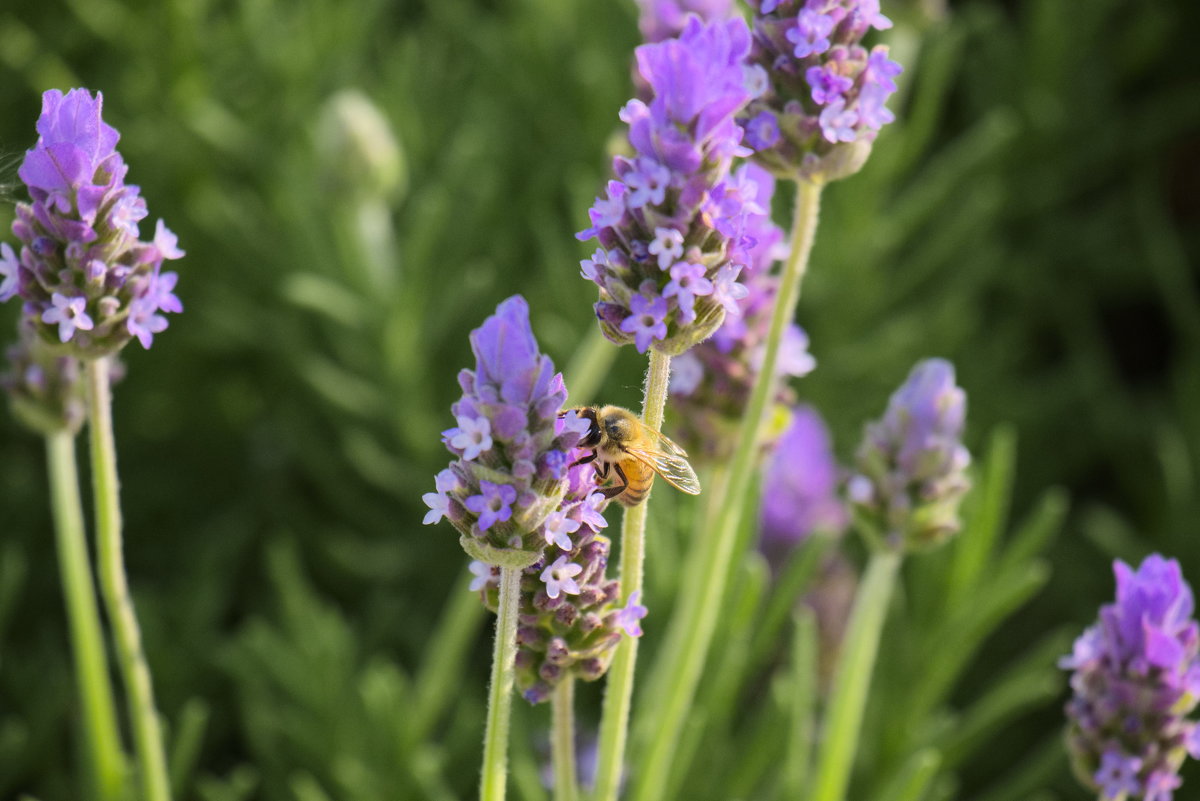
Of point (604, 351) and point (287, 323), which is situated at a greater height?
point (287, 323)

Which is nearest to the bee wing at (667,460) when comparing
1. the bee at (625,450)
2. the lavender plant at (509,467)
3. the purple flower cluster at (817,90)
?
the bee at (625,450)

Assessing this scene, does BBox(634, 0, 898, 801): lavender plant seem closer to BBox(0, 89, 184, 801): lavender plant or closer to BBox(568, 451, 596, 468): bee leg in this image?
BBox(568, 451, 596, 468): bee leg

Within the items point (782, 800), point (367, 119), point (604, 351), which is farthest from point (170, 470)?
point (782, 800)

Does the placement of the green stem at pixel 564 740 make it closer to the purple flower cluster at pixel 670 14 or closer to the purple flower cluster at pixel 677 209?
the purple flower cluster at pixel 677 209

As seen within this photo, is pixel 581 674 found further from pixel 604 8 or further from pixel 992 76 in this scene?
pixel 992 76

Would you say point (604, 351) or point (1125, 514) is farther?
point (1125, 514)

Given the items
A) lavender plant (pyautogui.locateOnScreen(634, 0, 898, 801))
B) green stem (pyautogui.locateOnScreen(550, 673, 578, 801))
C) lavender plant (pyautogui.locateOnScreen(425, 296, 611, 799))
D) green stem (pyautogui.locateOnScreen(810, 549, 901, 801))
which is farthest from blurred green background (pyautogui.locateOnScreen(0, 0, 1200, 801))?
lavender plant (pyautogui.locateOnScreen(425, 296, 611, 799))
